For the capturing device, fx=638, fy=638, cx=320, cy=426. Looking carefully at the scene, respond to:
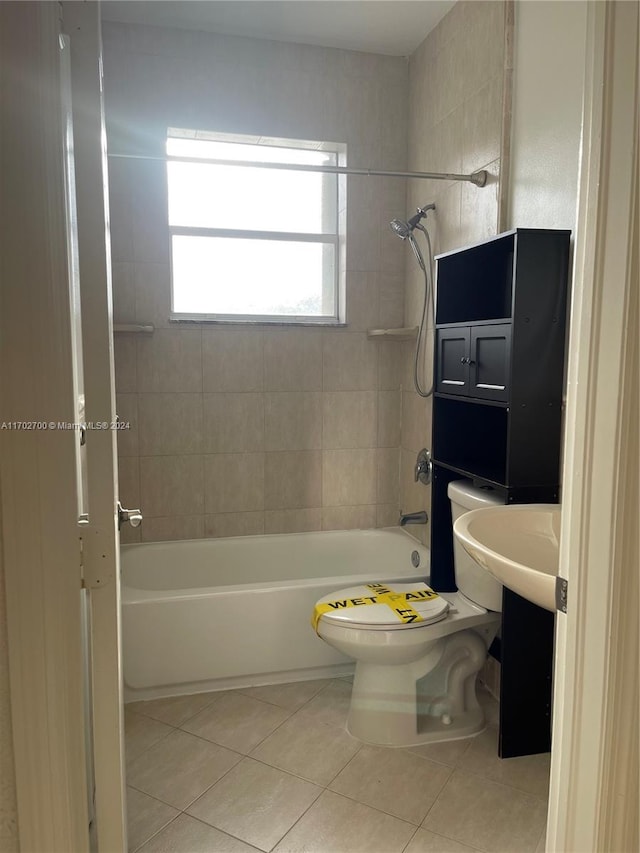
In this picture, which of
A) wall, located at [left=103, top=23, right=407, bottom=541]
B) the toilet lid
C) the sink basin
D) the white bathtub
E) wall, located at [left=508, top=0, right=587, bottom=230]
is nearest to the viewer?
the sink basin

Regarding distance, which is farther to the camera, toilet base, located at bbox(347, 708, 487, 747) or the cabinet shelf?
toilet base, located at bbox(347, 708, 487, 747)

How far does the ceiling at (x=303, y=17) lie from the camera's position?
2.60 metres

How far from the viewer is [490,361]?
2.06 m

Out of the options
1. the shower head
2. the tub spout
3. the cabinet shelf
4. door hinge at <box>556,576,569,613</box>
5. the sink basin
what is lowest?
the tub spout

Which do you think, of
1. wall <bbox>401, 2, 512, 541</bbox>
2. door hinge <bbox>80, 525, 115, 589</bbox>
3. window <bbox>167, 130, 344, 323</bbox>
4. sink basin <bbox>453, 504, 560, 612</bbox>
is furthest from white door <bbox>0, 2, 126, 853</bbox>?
window <bbox>167, 130, 344, 323</bbox>

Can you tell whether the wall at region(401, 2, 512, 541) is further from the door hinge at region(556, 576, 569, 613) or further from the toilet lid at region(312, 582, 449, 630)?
the door hinge at region(556, 576, 569, 613)

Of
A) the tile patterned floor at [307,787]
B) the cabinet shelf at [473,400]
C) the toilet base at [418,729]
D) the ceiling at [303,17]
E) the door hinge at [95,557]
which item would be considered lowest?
the tile patterned floor at [307,787]

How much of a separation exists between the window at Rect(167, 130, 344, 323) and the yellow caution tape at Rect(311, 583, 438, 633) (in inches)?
56.3

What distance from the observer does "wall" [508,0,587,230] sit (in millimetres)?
1908

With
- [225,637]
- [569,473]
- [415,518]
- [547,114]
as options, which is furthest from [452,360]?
[569,473]

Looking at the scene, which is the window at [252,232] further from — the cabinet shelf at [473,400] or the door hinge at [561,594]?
the door hinge at [561,594]

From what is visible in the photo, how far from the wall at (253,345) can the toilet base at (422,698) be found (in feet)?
3.68

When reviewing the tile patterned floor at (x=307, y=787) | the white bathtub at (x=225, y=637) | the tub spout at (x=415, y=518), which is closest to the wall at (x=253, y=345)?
the tub spout at (x=415, y=518)

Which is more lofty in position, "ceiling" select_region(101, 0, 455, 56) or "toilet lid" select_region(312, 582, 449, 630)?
"ceiling" select_region(101, 0, 455, 56)
